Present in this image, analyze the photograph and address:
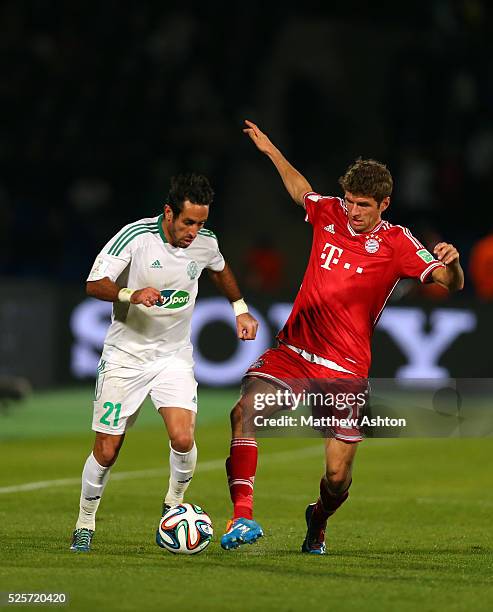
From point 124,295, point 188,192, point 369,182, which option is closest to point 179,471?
point 124,295

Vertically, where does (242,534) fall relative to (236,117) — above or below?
below

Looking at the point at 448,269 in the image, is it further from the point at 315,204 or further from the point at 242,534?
the point at 242,534

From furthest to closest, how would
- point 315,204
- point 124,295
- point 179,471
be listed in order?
point 315,204 < point 179,471 < point 124,295

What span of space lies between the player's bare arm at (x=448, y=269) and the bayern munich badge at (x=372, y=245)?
361mm

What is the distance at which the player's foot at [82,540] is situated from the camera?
7578mm

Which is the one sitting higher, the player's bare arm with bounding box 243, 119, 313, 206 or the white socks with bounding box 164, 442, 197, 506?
the player's bare arm with bounding box 243, 119, 313, 206

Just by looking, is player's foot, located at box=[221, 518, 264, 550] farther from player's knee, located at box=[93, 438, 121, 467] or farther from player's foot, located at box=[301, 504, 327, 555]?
player's knee, located at box=[93, 438, 121, 467]

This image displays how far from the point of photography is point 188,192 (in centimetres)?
750

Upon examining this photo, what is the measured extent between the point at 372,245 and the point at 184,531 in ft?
6.16

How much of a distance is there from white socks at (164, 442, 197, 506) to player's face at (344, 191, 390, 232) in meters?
1.53

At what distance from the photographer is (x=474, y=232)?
2105cm

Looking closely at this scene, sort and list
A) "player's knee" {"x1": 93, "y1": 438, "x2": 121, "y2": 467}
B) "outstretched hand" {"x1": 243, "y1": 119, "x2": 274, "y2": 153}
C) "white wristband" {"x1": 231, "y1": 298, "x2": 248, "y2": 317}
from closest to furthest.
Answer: "player's knee" {"x1": 93, "y1": 438, "x2": 121, "y2": 467}, "white wristband" {"x1": 231, "y1": 298, "x2": 248, "y2": 317}, "outstretched hand" {"x1": 243, "y1": 119, "x2": 274, "y2": 153}

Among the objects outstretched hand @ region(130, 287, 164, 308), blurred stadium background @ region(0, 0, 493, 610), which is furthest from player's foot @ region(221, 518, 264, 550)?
blurred stadium background @ region(0, 0, 493, 610)

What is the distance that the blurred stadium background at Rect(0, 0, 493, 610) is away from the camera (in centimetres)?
1819
